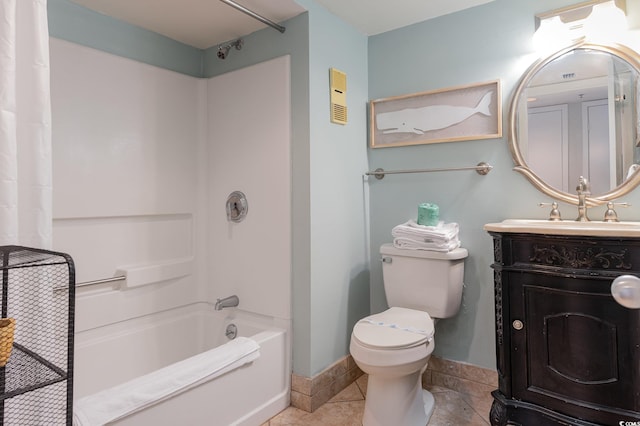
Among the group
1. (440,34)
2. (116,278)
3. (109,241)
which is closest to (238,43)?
(440,34)

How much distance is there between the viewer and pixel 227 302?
2.26 m

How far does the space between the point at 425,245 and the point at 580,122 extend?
3.14ft

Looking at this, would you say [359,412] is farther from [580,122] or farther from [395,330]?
[580,122]

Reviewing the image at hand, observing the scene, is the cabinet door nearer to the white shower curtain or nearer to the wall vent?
the wall vent

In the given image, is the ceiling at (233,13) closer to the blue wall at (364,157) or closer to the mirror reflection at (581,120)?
the blue wall at (364,157)

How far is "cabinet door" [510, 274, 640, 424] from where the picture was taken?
55.2 inches

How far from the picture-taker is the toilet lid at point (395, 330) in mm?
1667

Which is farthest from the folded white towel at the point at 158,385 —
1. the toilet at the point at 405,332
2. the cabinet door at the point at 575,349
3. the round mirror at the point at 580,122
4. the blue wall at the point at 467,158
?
the round mirror at the point at 580,122

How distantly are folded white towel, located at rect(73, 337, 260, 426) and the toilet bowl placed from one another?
528 mm

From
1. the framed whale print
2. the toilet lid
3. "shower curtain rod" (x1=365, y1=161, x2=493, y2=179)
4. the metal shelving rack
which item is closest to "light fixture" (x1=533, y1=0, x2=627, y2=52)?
the framed whale print

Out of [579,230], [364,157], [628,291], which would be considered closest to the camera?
[628,291]

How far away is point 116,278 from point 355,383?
1480mm

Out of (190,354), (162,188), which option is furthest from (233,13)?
(190,354)

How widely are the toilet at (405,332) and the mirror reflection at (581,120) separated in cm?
64
